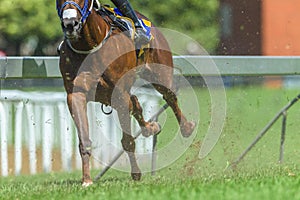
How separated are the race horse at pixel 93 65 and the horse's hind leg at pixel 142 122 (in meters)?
0.33

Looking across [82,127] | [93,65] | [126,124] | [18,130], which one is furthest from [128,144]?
[18,130]

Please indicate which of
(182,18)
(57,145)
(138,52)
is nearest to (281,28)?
(182,18)

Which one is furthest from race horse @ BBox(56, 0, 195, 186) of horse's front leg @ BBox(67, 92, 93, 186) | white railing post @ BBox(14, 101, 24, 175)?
white railing post @ BBox(14, 101, 24, 175)

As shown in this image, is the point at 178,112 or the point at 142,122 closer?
the point at 142,122

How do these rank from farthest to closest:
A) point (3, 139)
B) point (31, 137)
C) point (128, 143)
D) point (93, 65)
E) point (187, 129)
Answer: point (31, 137)
point (3, 139)
point (187, 129)
point (128, 143)
point (93, 65)

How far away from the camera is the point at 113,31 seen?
32.6 ft

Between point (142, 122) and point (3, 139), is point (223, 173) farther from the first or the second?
point (3, 139)

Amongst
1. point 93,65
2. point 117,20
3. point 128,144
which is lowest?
point 128,144

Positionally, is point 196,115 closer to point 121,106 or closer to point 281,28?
point 121,106

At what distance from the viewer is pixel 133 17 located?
10.2 metres

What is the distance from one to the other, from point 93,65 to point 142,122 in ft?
4.51

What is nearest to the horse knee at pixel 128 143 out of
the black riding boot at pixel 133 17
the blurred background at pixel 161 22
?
the black riding boot at pixel 133 17

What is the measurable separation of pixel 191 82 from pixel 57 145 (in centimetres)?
309

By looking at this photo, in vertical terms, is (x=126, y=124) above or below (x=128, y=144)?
above
